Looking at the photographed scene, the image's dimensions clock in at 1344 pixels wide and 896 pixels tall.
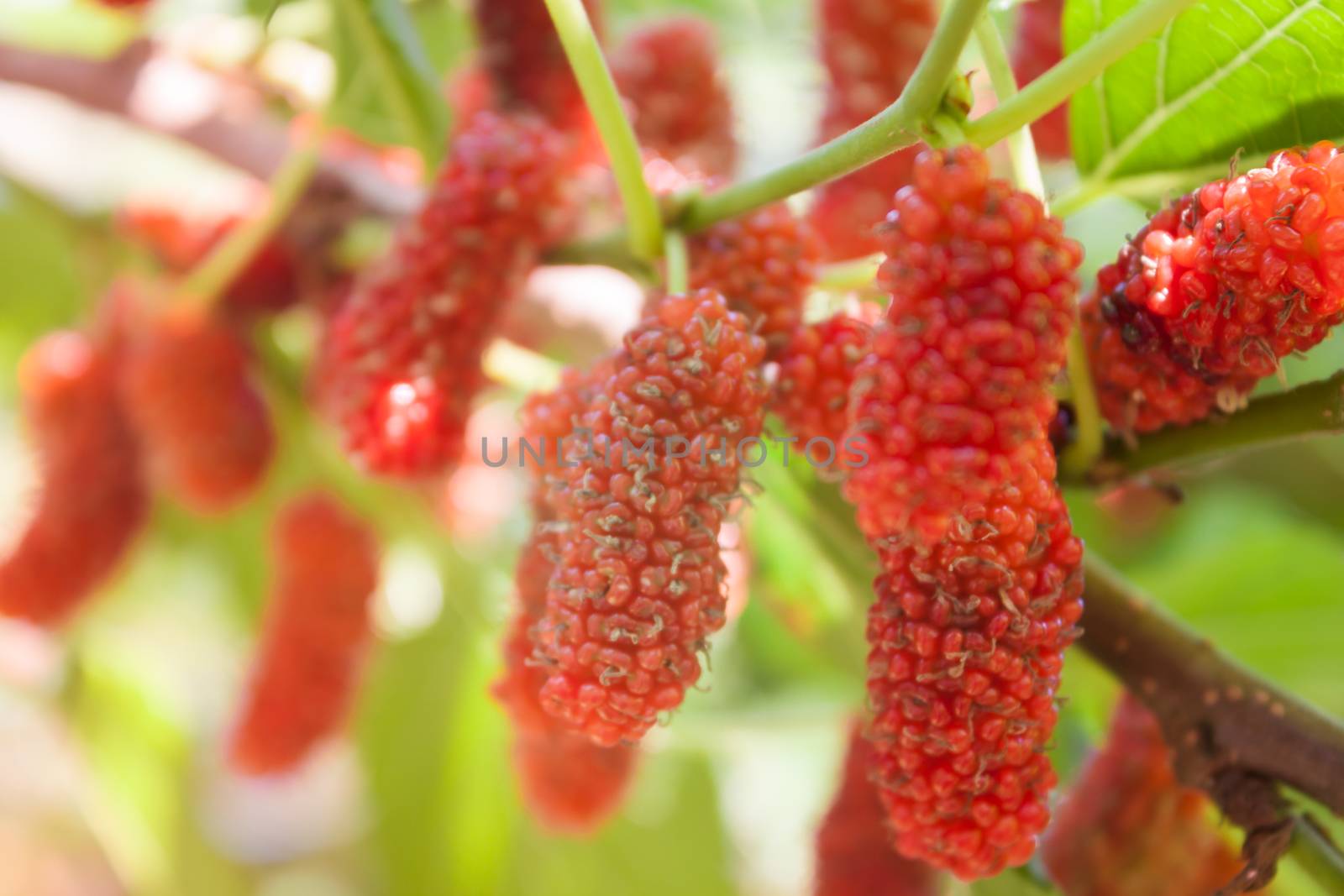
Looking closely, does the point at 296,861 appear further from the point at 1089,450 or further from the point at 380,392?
the point at 1089,450

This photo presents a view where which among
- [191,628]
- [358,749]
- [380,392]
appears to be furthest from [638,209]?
[191,628]

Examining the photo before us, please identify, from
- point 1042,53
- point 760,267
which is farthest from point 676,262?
point 1042,53

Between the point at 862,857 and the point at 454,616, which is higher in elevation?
the point at 454,616

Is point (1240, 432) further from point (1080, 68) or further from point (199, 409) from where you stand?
point (199, 409)

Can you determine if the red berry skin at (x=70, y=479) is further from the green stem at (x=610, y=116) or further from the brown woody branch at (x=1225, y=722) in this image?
the brown woody branch at (x=1225, y=722)

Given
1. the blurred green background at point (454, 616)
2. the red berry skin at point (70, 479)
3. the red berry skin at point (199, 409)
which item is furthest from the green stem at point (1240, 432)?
the red berry skin at point (70, 479)

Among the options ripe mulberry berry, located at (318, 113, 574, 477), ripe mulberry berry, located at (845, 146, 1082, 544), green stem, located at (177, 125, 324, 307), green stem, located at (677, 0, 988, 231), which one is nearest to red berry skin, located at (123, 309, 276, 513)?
green stem, located at (177, 125, 324, 307)

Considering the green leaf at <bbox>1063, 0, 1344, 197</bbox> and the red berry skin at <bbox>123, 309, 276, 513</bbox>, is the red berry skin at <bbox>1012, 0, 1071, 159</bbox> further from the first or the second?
the red berry skin at <bbox>123, 309, 276, 513</bbox>
